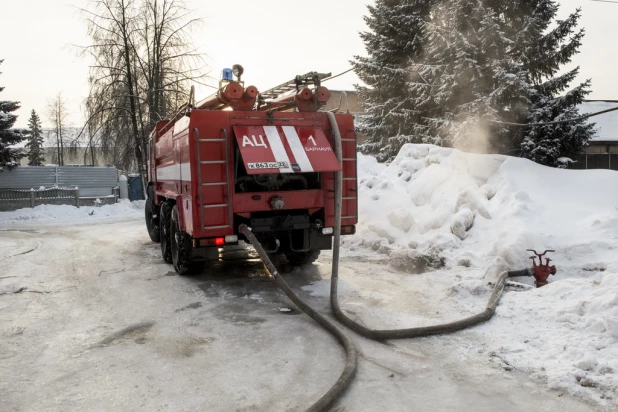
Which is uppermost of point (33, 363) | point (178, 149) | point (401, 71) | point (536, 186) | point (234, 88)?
point (401, 71)

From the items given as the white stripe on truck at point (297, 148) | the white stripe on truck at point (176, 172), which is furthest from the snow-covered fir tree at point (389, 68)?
the white stripe on truck at point (297, 148)

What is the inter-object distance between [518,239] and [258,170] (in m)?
4.00

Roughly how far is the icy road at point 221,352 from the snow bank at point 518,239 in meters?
0.40

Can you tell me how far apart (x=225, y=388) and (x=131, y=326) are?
2136mm

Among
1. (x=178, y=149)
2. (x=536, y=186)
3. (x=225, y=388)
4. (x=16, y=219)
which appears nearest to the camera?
(x=225, y=388)

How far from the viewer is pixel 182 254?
7.90 meters

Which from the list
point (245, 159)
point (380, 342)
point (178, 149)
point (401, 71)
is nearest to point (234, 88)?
point (245, 159)

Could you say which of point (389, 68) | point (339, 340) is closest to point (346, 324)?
point (339, 340)

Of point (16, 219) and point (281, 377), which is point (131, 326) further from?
point (16, 219)

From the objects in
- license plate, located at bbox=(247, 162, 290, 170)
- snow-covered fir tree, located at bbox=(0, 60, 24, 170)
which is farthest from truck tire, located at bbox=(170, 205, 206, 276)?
snow-covered fir tree, located at bbox=(0, 60, 24, 170)

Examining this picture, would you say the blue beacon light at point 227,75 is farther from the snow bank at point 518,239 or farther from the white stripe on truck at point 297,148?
the snow bank at point 518,239

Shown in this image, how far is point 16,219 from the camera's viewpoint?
66.9 ft

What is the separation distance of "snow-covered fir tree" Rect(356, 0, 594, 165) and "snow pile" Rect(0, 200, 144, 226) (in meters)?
13.5

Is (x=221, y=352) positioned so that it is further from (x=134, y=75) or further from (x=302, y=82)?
(x=134, y=75)
